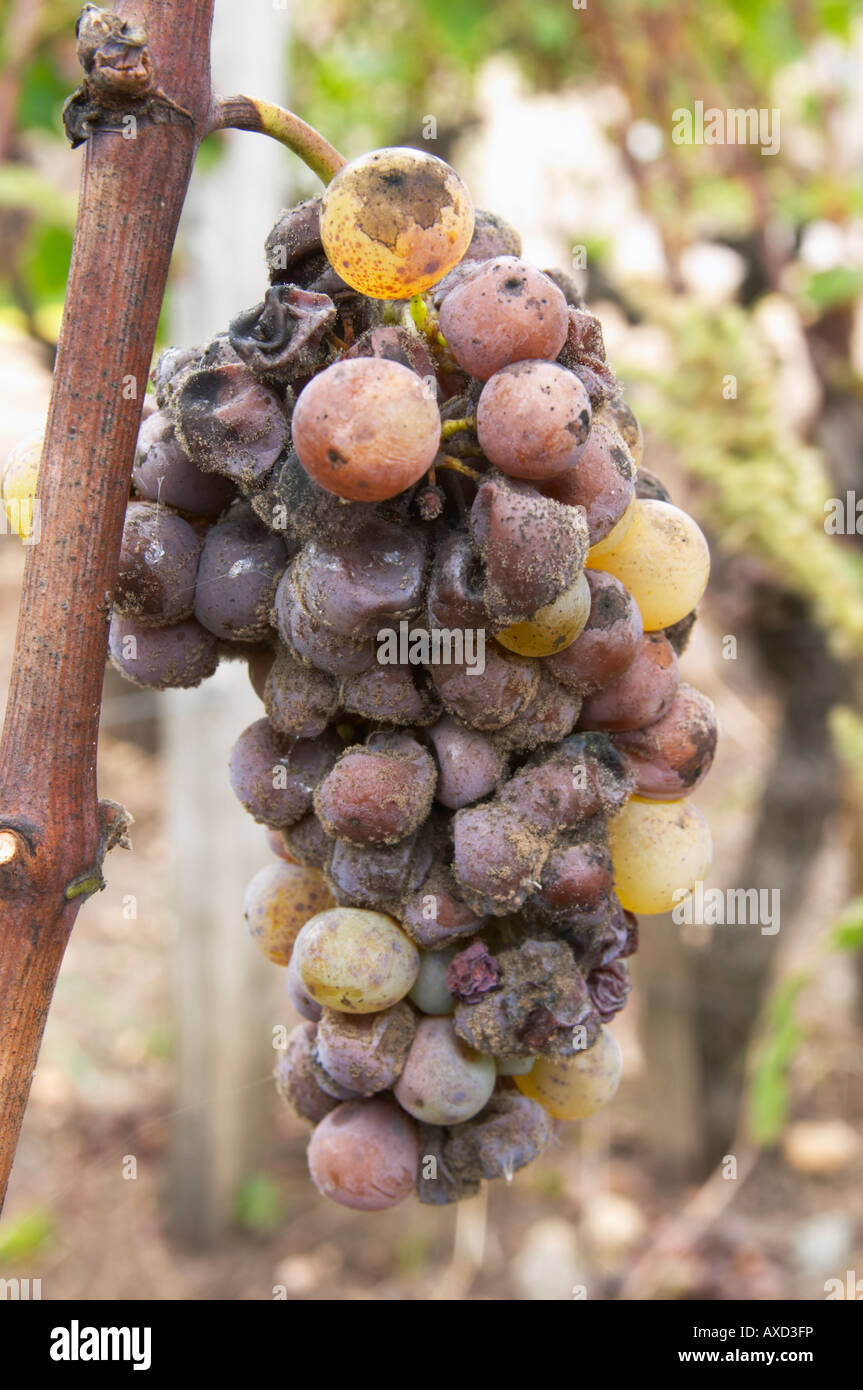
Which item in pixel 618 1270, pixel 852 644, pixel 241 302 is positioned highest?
pixel 241 302

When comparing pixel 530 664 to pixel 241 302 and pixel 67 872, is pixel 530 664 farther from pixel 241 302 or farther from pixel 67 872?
pixel 241 302

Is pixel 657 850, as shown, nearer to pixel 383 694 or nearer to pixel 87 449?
pixel 383 694

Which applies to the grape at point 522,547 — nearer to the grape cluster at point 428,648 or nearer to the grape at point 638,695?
the grape cluster at point 428,648

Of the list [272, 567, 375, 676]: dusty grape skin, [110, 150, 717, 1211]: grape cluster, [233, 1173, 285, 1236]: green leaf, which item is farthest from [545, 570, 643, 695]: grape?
[233, 1173, 285, 1236]: green leaf

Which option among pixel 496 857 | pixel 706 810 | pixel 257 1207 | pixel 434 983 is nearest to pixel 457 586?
pixel 496 857
